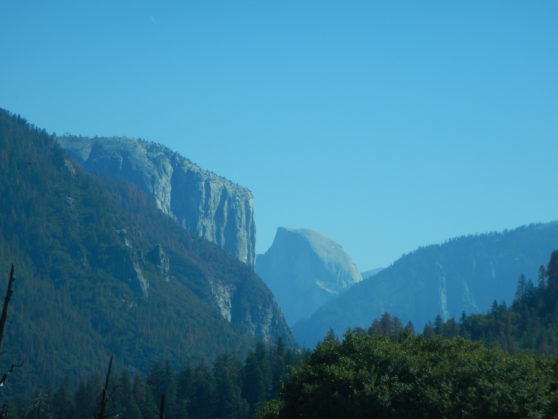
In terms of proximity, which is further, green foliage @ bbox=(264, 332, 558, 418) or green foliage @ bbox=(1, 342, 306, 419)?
green foliage @ bbox=(1, 342, 306, 419)

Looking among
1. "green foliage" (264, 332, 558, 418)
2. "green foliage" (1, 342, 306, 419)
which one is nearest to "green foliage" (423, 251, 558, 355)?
"green foliage" (1, 342, 306, 419)

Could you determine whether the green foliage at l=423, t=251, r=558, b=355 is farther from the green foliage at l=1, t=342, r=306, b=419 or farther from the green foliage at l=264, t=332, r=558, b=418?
the green foliage at l=264, t=332, r=558, b=418

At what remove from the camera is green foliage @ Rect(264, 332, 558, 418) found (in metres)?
66.0

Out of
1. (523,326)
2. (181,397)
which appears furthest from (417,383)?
(523,326)

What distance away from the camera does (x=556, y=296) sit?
189 meters

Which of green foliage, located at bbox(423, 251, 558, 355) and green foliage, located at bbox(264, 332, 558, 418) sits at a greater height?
green foliage, located at bbox(423, 251, 558, 355)

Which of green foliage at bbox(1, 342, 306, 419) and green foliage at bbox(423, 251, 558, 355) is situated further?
green foliage at bbox(1, 342, 306, 419)

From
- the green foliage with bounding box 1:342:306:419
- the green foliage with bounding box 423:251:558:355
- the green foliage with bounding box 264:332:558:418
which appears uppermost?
the green foliage with bounding box 423:251:558:355

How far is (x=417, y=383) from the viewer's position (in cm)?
7181

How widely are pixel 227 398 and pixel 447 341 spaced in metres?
100

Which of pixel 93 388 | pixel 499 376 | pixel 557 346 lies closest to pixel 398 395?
pixel 499 376

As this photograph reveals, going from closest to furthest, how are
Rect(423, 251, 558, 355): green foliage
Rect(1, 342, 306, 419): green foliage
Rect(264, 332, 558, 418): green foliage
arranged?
Rect(264, 332, 558, 418): green foliage → Rect(423, 251, 558, 355): green foliage → Rect(1, 342, 306, 419): green foliage

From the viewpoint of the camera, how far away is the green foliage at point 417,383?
6600cm

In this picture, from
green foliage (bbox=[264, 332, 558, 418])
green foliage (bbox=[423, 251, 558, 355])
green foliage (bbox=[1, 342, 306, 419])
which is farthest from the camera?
green foliage (bbox=[1, 342, 306, 419])
